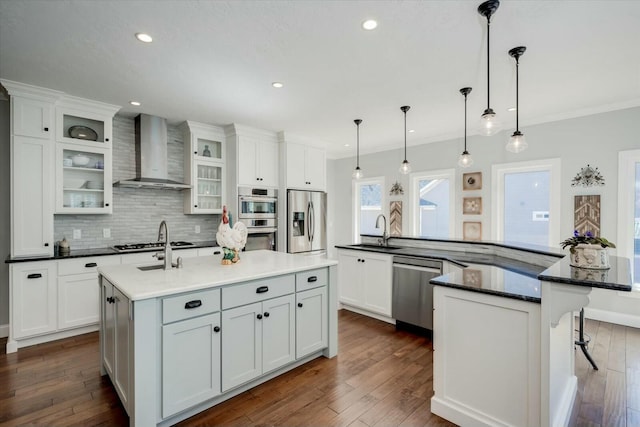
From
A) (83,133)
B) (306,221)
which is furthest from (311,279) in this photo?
(83,133)

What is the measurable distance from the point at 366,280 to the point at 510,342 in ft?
7.31

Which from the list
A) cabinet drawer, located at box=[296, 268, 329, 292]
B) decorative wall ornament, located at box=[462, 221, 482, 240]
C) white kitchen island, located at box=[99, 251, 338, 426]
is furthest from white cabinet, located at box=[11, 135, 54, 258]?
decorative wall ornament, located at box=[462, 221, 482, 240]

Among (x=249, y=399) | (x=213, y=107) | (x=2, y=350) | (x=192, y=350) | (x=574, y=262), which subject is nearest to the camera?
(x=574, y=262)

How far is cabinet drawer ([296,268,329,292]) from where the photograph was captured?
261 centimetres

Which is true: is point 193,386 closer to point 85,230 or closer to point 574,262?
point 574,262

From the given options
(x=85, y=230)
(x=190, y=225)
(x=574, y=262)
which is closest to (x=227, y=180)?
(x=190, y=225)

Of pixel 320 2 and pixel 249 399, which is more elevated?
pixel 320 2

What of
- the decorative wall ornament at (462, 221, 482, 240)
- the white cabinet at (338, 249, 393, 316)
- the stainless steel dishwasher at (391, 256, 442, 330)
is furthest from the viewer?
the decorative wall ornament at (462, 221, 482, 240)

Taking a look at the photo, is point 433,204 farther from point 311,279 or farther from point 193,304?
point 193,304

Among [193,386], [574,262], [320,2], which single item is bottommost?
[193,386]

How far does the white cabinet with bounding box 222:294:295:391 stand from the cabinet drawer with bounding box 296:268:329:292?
130 mm

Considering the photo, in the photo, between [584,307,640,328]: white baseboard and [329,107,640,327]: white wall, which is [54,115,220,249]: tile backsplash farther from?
[584,307,640,328]: white baseboard

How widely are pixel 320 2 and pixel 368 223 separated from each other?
5.25 metres

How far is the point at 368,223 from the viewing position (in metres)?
6.79
